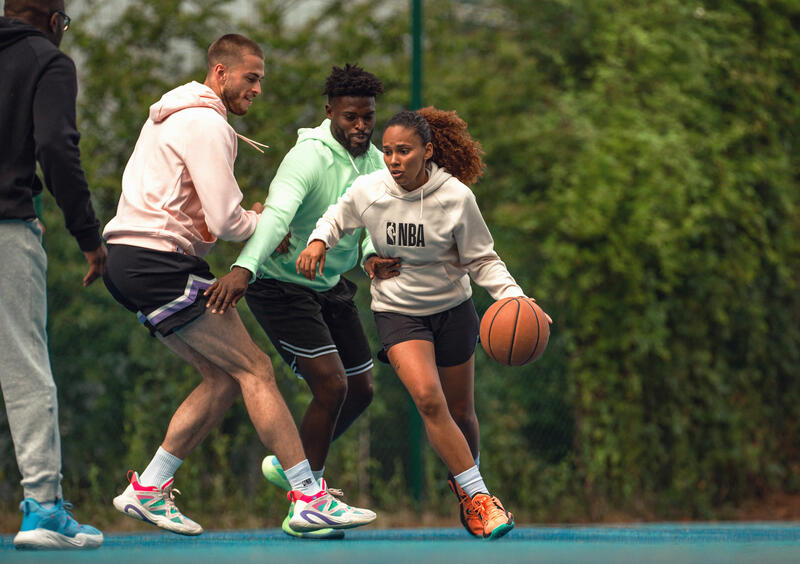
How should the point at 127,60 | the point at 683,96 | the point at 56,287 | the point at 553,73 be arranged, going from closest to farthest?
1. the point at 56,287
2. the point at 127,60
3. the point at 683,96
4. the point at 553,73

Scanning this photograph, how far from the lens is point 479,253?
4.41 meters

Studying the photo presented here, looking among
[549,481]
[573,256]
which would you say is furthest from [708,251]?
[549,481]

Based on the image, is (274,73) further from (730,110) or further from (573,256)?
(730,110)

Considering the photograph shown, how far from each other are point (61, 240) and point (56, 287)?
307 millimetres

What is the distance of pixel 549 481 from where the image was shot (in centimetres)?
766

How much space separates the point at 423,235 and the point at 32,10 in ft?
5.70

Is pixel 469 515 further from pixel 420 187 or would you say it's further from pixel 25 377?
pixel 25 377

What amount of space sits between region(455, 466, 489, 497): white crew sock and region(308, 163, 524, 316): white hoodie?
697mm

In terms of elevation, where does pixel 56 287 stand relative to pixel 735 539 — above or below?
above

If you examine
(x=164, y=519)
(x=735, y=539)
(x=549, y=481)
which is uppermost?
(x=164, y=519)

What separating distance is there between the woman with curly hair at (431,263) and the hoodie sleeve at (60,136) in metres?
0.93

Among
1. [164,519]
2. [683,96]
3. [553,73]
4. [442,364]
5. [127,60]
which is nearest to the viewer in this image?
[164,519]

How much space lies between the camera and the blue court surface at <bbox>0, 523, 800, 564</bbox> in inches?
148

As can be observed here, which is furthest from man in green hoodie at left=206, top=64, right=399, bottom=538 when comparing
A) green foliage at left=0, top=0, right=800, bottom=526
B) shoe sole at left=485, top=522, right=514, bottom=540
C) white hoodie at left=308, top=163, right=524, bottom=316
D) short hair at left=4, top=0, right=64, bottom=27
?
green foliage at left=0, top=0, right=800, bottom=526
